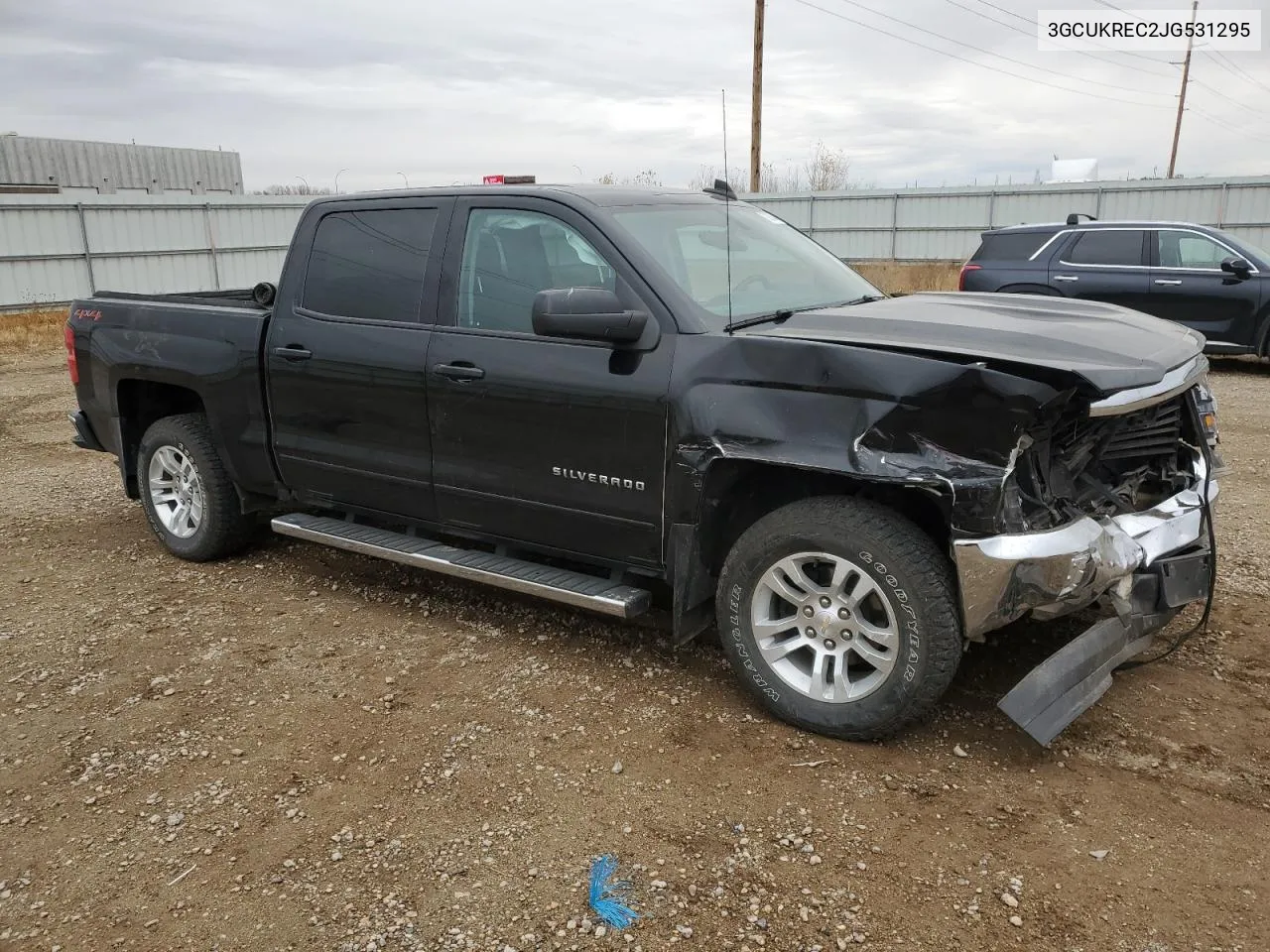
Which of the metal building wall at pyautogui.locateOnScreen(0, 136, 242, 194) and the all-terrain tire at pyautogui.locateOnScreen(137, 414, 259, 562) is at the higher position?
the metal building wall at pyautogui.locateOnScreen(0, 136, 242, 194)

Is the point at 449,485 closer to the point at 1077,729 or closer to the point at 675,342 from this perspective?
the point at 675,342

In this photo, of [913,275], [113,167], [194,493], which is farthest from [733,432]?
[113,167]

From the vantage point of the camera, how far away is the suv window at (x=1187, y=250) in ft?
35.3

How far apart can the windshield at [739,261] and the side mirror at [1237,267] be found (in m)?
8.07

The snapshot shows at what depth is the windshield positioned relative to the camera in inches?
149

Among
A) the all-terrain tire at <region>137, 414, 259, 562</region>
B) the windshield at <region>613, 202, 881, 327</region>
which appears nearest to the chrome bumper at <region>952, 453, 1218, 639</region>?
the windshield at <region>613, 202, 881, 327</region>

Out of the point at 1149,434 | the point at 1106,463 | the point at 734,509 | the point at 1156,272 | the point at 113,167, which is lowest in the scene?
the point at 734,509

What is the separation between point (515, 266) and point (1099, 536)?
2413 millimetres

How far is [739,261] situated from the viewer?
4.09m

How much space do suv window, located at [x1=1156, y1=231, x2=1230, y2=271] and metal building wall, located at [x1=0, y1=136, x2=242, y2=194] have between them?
89.3 feet

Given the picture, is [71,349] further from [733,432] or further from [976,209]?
[976,209]

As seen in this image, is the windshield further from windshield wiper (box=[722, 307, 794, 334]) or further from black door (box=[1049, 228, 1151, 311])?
black door (box=[1049, 228, 1151, 311])

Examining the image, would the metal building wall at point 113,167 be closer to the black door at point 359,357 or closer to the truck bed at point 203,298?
the truck bed at point 203,298

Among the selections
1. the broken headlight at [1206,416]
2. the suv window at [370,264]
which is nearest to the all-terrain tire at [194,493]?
the suv window at [370,264]
